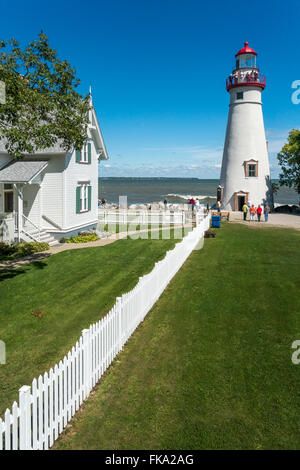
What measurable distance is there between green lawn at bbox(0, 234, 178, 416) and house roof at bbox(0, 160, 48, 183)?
4893 millimetres

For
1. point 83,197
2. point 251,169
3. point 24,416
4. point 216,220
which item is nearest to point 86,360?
point 24,416

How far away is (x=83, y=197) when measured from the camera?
25125mm

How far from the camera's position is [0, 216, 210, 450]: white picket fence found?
4.68 meters

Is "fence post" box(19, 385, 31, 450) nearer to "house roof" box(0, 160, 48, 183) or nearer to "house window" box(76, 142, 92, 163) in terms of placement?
"house roof" box(0, 160, 48, 183)

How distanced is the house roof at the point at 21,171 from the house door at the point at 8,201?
202 cm

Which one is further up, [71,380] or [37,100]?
[37,100]

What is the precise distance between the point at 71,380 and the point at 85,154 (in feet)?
67.6

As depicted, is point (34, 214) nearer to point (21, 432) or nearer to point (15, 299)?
point (15, 299)

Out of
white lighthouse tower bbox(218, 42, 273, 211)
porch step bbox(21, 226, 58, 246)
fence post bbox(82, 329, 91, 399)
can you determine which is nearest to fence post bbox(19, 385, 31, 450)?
fence post bbox(82, 329, 91, 399)

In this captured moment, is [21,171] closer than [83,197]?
Yes

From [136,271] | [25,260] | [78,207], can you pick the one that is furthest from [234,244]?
[25,260]

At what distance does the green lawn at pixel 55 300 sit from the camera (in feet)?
25.0

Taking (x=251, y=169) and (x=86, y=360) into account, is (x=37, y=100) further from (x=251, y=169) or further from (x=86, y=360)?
(x=251, y=169)

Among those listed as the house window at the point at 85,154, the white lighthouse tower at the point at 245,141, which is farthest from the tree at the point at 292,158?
the house window at the point at 85,154
